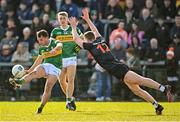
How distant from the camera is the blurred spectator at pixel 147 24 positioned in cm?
2352

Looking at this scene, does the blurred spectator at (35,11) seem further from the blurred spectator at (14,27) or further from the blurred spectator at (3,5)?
the blurred spectator at (3,5)

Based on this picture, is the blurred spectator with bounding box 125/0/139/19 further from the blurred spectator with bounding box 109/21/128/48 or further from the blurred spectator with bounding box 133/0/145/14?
the blurred spectator with bounding box 109/21/128/48

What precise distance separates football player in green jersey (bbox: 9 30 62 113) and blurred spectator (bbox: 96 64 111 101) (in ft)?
20.9

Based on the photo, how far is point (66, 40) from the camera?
696 inches

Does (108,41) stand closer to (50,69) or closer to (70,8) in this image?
(70,8)

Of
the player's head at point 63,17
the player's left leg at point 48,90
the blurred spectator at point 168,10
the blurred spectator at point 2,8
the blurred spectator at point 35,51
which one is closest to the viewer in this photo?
the player's left leg at point 48,90

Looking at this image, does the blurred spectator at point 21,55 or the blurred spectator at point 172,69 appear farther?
the blurred spectator at point 21,55

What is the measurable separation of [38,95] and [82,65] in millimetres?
1987

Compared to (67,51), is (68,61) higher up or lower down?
lower down

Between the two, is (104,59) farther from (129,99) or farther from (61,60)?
(129,99)

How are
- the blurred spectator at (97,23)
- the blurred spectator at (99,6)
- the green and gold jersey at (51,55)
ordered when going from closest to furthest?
1. the green and gold jersey at (51,55)
2. the blurred spectator at (97,23)
3. the blurred spectator at (99,6)

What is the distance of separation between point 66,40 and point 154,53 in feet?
20.0

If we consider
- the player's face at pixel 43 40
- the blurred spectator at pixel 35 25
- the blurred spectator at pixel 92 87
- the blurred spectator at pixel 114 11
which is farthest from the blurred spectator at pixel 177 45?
the player's face at pixel 43 40

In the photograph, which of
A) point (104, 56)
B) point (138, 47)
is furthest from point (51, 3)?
point (104, 56)
